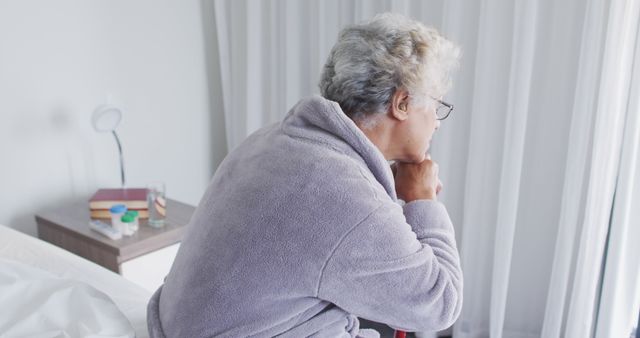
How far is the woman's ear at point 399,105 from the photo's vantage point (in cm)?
102

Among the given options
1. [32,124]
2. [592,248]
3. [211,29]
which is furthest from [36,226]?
[592,248]

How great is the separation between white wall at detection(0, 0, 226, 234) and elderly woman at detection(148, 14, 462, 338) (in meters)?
1.34

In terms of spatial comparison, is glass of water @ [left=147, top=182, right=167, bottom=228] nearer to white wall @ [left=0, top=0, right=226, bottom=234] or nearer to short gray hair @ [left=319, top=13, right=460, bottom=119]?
white wall @ [left=0, top=0, right=226, bottom=234]

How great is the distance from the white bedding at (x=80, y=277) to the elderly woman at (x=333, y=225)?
7.7 inches

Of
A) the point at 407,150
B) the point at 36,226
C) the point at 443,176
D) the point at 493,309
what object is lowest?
the point at 493,309

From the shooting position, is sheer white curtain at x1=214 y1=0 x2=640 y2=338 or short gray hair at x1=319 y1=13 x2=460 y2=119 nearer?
short gray hair at x1=319 y1=13 x2=460 y2=119

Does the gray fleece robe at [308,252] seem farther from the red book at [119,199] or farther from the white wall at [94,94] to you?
the white wall at [94,94]

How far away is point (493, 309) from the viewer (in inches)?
77.5

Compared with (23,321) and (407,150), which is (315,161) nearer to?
(407,150)

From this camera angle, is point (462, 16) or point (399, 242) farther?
point (462, 16)

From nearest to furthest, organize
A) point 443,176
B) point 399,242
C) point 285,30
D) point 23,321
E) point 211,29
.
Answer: point 399,242 → point 23,321 → point 443,176 → point 285,30 → point 211,29

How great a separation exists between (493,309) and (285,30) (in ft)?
4.69

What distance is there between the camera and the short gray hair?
100cm

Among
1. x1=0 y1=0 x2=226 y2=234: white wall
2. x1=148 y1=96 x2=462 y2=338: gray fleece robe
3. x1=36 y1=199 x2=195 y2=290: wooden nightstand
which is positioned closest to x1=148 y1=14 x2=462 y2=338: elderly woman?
x1=148 y1=96 x2=462 y2=338: gray fleece robe
